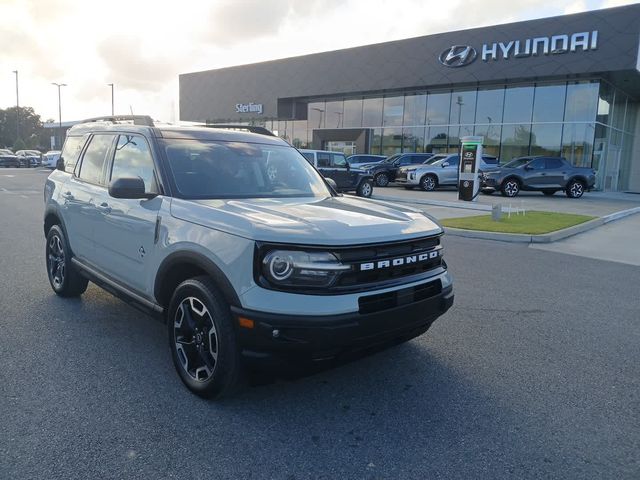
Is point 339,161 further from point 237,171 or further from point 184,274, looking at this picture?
point 184,274

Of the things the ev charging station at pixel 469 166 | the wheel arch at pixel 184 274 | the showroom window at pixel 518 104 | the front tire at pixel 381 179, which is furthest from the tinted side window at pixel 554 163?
the wheel arch at pixel 184 274

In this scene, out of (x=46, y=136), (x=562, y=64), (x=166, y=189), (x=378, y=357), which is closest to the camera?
(x=166, y=189)

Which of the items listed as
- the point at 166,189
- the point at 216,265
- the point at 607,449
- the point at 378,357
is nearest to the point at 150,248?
the point at 166,189

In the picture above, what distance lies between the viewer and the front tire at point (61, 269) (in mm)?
5215

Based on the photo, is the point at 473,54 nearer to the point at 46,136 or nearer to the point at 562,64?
the point at 562,64

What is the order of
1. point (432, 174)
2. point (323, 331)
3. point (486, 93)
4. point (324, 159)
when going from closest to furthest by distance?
1. point (323, 331)
2. point (324, 159)
3. point (432, 174)
4. point (486, 93)

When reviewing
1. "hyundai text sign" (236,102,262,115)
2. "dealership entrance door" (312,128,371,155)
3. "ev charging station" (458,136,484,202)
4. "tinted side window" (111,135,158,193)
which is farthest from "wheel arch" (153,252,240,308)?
"hyundai text sign" (236,102,262,115)

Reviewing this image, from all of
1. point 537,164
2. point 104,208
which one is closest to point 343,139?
point 537,164

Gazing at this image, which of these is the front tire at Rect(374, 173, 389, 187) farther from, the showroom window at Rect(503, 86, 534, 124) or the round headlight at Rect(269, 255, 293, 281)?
the round headlight at Rect(269, 255, 293, 281)

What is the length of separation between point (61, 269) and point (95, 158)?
142cm

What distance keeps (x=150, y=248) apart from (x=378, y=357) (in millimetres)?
2030

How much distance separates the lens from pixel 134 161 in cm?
418

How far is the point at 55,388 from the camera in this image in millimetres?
3406

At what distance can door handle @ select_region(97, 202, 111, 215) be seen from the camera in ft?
14.0
